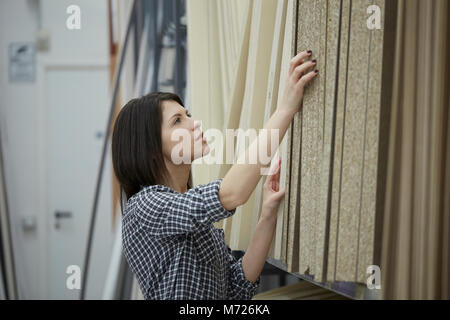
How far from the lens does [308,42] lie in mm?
801

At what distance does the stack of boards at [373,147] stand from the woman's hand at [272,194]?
10 centimetres

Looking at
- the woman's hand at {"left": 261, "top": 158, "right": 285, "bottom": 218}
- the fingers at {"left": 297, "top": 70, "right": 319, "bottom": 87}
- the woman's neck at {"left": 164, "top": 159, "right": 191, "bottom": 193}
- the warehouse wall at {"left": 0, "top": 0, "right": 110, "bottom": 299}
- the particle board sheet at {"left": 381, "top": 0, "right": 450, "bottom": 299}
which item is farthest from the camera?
the warehouse wall at {"left": 0, "top": 0, "right": 110, "bottom": 299}

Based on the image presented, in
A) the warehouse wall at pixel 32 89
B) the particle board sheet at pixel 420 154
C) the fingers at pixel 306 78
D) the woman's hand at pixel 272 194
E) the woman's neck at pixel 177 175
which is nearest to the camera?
the particle board sheet at pixel 420 154

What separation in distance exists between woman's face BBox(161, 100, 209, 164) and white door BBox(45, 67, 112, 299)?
210 centimetres

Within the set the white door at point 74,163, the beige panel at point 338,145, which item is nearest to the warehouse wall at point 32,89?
the white door at point 74,163

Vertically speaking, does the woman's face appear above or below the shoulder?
above

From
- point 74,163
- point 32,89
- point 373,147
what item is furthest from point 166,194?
point 32,89

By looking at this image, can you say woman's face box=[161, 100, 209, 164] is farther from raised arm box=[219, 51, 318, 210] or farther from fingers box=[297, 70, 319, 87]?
fingers box=[297, 70, 319, 87]

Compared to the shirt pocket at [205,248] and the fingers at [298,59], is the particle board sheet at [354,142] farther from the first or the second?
the shirt pocket at [205,248]

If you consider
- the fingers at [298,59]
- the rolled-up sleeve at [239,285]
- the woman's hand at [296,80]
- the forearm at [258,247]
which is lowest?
the rolled-up sleeve at [239,285]

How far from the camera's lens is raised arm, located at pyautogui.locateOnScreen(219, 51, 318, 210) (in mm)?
816

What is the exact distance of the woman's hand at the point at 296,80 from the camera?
797mm

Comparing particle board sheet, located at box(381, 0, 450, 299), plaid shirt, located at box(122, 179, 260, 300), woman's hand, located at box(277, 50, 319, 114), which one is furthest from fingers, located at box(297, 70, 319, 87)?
plaid shirt, located at box(122, 179, 260, 300)
